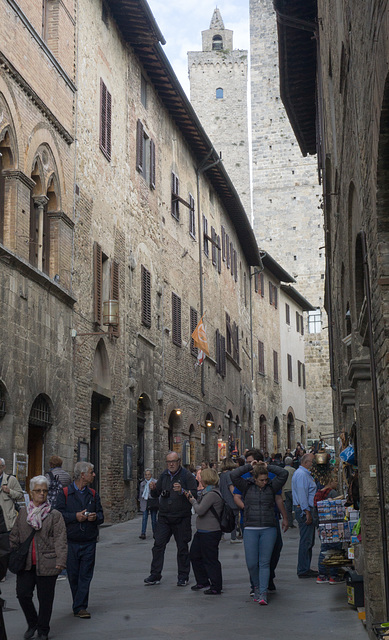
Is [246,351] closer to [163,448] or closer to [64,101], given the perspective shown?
[163,448]

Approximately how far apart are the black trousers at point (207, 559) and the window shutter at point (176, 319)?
43.0 ft

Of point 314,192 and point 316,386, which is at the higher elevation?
point 314,192

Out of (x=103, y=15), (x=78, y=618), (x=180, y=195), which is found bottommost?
(x=78, y=618)

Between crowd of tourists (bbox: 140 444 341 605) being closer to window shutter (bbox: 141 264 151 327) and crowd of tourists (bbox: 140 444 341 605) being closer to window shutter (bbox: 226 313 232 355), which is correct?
window shutter (bbox: 141 264 151 327)

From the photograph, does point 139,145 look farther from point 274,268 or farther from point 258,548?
point 274,268

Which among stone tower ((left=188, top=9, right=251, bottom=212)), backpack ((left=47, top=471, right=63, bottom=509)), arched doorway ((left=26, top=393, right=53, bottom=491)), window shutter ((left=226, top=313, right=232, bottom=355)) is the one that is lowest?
backpack ((left=47, top=471, right=63, bottom=509))

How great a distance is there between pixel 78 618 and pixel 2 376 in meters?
4.81

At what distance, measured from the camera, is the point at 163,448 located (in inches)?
821

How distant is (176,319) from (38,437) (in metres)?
9.42

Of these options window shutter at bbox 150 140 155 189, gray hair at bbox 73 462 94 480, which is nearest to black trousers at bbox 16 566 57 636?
gray hair at bbox 73 462 94 480

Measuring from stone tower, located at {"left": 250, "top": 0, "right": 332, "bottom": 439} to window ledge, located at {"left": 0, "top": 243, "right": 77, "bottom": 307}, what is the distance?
1288 inches

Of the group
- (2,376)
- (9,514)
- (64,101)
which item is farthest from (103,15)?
(9,514)

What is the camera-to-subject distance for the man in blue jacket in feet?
25.6

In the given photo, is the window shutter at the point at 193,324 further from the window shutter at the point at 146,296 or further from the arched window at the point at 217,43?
the arched window at the point at 217,43
